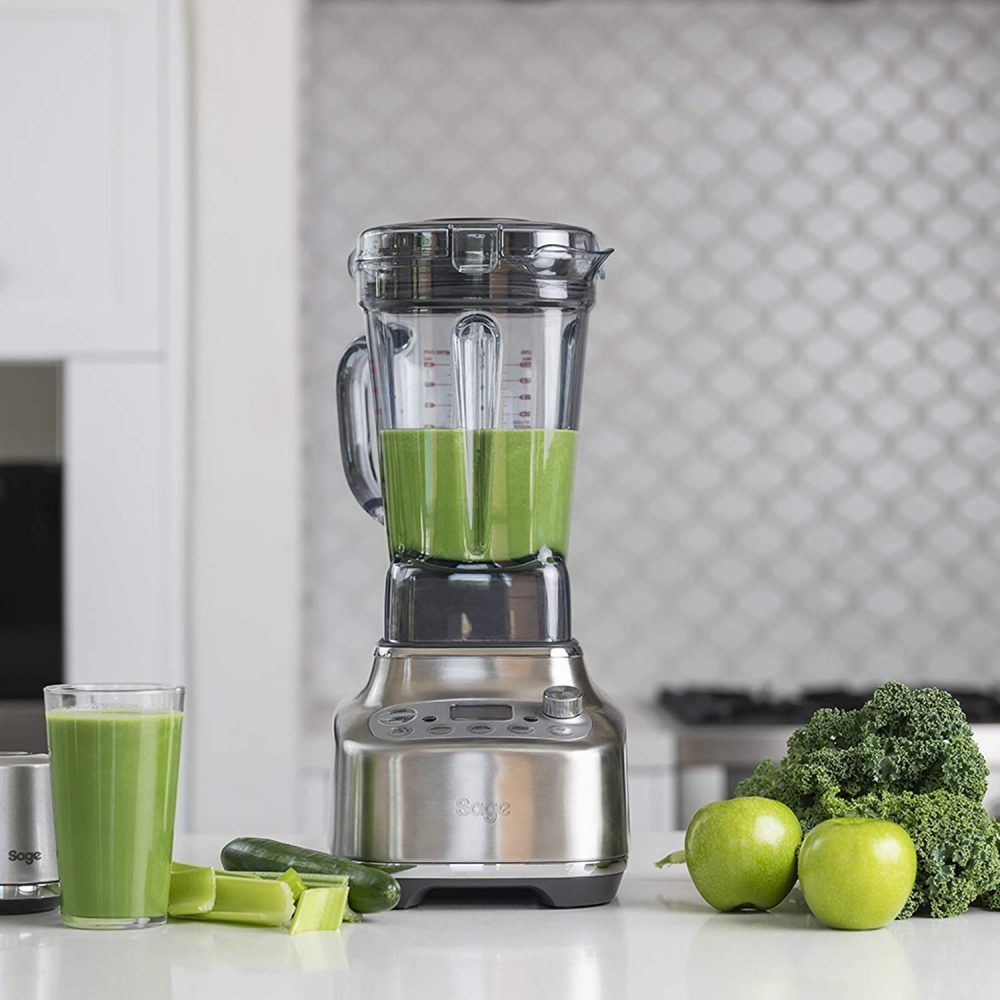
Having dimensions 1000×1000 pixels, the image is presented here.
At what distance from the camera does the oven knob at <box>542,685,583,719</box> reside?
46.7 inches

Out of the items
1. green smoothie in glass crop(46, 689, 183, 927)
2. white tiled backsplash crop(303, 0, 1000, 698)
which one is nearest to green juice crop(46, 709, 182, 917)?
green smoothie in glass crop(46, 689, 183, 927)

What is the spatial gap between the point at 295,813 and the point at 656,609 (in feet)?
2.97

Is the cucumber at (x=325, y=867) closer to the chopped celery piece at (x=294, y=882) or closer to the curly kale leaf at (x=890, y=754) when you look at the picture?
the chopped celery piece at (x=294, y=882)

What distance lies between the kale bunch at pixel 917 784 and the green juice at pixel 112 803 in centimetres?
46

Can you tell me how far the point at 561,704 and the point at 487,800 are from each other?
93mm

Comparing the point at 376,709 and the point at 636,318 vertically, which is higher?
the point at 636,318

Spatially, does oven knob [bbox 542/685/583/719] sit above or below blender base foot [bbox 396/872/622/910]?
above

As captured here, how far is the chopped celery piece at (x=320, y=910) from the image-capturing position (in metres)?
1.08

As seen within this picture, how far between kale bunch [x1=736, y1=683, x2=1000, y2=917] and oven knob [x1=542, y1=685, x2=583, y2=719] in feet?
0.55

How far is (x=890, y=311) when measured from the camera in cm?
296

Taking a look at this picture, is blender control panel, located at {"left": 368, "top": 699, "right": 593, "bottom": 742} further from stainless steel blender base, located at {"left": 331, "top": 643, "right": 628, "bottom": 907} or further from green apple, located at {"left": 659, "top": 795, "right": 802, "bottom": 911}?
green apple, located at {"left": 659, "top": 795, "right": 802, "bottom": 911}

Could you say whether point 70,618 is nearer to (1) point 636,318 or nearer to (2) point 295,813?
(2) point 295,813

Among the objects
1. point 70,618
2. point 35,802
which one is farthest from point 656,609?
point 35,802


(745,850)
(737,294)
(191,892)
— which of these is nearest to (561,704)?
(745,850)
